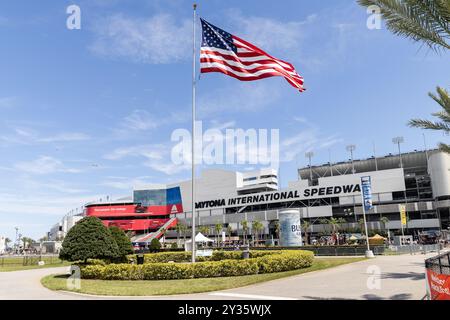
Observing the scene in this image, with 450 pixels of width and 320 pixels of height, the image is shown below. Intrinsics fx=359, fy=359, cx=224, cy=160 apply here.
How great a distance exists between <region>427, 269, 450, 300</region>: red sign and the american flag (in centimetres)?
1211

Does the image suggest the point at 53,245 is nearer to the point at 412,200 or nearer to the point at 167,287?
the point at 412,200

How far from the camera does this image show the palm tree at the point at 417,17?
438 inches

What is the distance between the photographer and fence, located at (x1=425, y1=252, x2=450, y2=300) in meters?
8.53

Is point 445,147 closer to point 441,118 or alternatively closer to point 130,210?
point 441,118

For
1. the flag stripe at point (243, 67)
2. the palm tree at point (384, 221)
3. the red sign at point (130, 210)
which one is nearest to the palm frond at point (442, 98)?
the flag stripe at point (243, 67)

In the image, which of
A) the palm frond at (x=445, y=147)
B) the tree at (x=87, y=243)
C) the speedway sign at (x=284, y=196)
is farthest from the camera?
the speedway sign at (x=284, y=196)

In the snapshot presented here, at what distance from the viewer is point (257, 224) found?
86062 mm

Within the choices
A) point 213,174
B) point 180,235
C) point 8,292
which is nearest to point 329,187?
point 213,174

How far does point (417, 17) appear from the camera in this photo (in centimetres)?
1139

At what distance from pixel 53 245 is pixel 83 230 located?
10014 cm

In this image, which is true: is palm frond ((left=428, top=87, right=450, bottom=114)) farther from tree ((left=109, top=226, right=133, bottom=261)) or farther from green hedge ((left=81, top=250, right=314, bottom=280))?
tree ((left=109, top=226, right=133, bottom=261))

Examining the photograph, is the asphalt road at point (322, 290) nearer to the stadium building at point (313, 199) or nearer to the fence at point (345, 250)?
the fence at point (345, 250)

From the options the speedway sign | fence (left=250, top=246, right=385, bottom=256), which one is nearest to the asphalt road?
fence (left=250, top=246, right=385, bottom=256)
